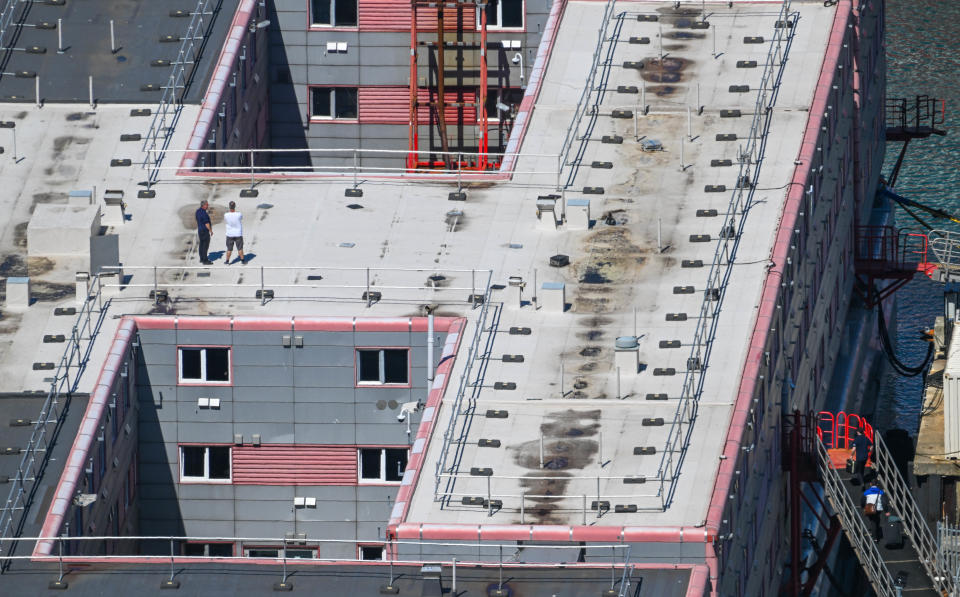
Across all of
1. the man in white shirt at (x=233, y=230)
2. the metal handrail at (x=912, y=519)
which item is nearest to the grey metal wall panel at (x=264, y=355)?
the man in white shirt at (x=233, y=230)

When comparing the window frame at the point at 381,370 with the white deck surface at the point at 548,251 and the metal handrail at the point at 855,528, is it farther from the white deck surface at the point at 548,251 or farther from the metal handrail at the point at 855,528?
the metal handrail at the point at 855,528

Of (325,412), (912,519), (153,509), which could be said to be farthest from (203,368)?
(912,519)

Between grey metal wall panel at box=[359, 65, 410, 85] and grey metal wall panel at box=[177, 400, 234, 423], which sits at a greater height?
grey metal wall panel at box=[359, 65, 410, 85]

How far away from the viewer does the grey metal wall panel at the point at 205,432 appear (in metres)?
125

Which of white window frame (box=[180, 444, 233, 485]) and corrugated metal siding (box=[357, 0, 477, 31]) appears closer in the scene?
white window frame (box=[180, 444, 233, 485])

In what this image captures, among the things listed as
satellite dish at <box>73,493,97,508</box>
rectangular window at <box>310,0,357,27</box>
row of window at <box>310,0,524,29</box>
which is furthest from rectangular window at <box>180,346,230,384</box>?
rectangular window at <box>310,0,357,27</box>

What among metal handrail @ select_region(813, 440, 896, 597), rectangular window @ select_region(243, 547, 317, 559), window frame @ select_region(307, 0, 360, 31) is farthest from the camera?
window frame @ select_region(307, 0, 360, 31)

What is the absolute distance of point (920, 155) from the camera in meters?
184

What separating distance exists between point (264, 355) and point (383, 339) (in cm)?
434

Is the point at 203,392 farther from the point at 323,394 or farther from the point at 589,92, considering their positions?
the point at 589,92

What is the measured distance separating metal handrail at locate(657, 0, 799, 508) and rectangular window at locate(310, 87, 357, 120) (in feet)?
76.1

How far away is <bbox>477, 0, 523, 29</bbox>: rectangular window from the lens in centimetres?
15338

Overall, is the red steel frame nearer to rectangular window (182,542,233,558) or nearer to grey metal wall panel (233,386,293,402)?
grey metal wall panel (233,386,293,402)

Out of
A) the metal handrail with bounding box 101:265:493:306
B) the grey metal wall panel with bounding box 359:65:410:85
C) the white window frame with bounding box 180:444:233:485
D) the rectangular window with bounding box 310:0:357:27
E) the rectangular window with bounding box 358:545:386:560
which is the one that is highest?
the rectangular window with bounding box 310:0:357:27
